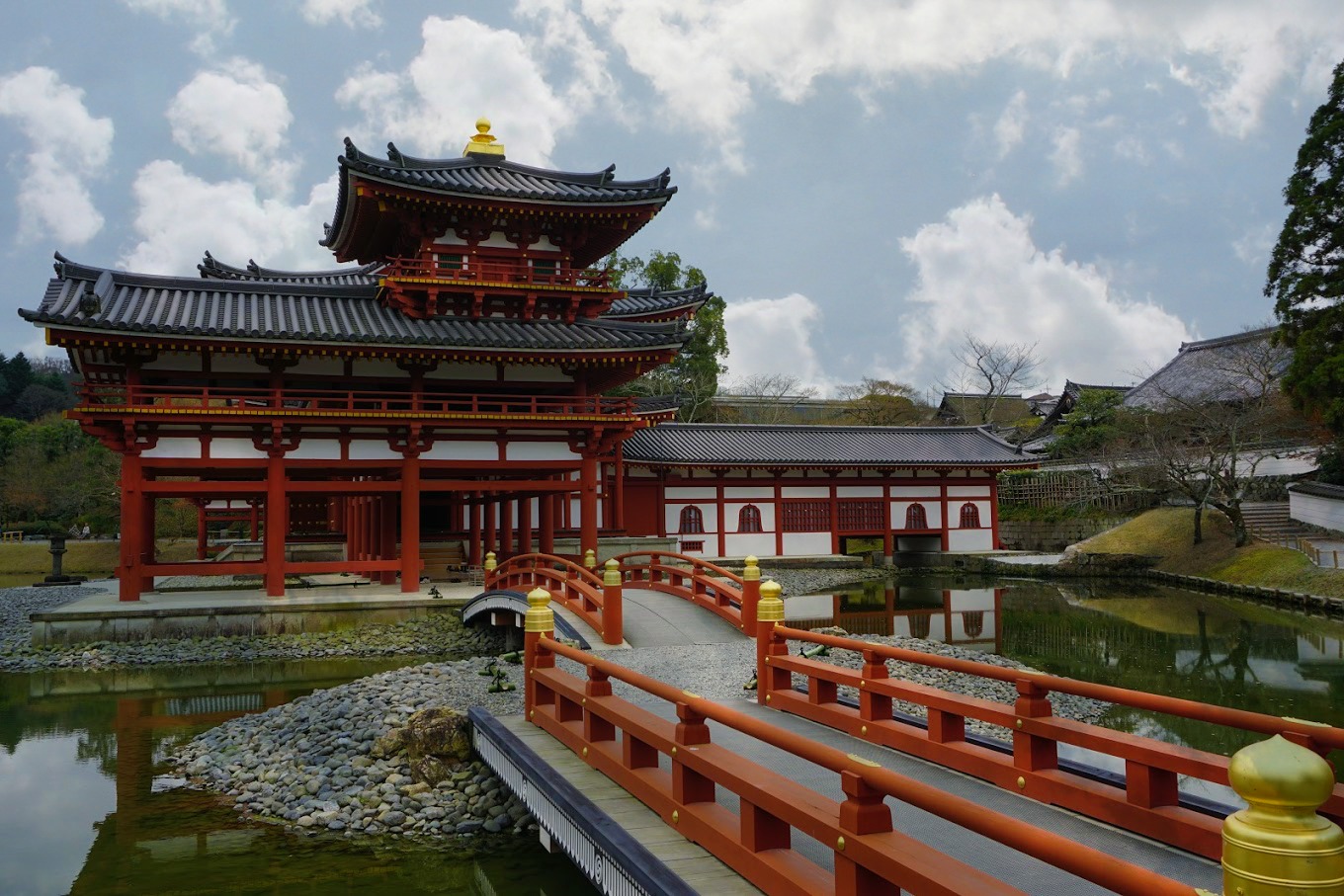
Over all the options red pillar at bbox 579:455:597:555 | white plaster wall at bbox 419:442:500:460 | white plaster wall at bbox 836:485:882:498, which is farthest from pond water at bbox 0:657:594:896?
white plaster wall at bbox 836:485:882:498

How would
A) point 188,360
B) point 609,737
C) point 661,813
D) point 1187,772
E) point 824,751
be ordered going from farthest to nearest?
point 188,360
point 609,737
point 661,813
point 1187,772
point 824,751

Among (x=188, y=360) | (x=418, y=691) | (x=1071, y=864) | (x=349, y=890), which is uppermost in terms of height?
(x=188, y=360)

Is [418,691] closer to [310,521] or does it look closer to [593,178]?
[593,178]

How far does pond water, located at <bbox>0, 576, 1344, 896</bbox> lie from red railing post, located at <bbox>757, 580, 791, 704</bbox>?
2774 millimetres

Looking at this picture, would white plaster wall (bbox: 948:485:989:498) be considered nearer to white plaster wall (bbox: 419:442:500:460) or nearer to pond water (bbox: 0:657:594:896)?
white plaster wall (bbox: 419:442:500:460)

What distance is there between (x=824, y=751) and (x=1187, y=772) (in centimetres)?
242

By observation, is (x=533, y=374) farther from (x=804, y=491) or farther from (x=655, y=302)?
(x=804, y=491)

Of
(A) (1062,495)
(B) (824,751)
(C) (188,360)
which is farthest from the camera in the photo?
(A) (1062,495)

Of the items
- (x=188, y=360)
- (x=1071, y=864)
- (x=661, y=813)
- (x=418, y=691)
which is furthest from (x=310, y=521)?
(x=1071, y=864)

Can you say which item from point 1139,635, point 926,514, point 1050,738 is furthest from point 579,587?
point 926,514

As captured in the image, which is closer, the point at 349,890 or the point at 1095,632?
the point at 349,890

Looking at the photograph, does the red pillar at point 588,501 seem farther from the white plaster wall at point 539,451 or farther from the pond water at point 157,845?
the pond water at point 157,845

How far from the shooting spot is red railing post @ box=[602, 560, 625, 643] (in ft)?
46.2

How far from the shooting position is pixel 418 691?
41.6ft
